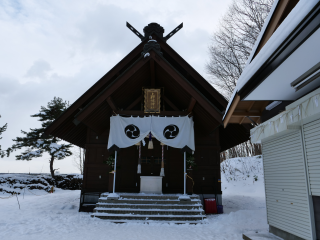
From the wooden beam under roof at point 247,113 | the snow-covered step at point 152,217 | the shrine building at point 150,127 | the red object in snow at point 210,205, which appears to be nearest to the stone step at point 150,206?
the snow-covered step at point 152,217

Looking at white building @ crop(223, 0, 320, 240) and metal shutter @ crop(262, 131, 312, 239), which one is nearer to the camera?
white building @ crop(223, 0, 320, 240)

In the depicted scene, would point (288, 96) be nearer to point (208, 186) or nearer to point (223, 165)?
point (208, 186)

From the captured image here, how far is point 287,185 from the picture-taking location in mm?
5305

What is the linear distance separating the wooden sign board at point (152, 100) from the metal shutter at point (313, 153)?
6.26 m

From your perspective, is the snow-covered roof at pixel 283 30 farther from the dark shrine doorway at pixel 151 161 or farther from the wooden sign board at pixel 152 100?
the dark shrine doorway at pixel 151 161

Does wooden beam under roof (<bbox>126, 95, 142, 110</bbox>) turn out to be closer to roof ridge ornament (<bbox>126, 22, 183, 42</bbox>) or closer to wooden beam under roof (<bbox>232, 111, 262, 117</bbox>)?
roof ridge ornament (<bbox>126, 22, 183, 42</bbox>)

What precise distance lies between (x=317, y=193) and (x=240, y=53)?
42.8 feet

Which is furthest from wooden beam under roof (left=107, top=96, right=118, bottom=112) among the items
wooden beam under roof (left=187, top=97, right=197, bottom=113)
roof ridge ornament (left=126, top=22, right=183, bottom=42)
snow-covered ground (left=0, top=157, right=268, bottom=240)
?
snow-covered ground (left=0, top=157, right=268, bottom=240)

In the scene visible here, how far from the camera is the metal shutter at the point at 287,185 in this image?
15.4 feet

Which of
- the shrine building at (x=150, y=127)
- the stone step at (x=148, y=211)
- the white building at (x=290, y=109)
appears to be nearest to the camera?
the white building at (x=290, y=109)

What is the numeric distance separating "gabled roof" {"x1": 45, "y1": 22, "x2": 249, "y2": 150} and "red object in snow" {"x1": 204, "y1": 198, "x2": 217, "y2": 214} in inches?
121

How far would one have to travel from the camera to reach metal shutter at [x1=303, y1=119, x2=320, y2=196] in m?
4.31

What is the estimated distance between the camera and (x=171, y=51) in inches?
444

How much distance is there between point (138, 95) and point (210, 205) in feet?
20.1
